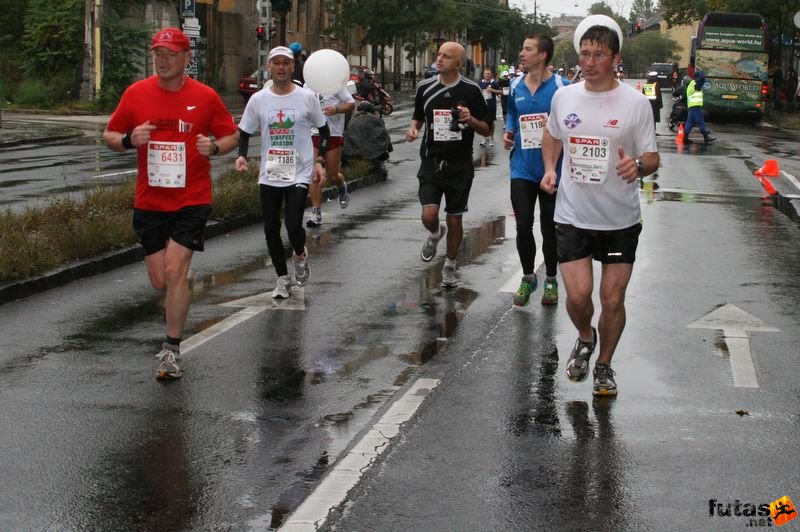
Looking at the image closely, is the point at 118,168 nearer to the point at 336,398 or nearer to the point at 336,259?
the point at 336,259

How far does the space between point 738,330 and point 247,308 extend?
354 centimetres

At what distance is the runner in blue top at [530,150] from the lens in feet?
31.2

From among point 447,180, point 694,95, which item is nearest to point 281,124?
point 447,180

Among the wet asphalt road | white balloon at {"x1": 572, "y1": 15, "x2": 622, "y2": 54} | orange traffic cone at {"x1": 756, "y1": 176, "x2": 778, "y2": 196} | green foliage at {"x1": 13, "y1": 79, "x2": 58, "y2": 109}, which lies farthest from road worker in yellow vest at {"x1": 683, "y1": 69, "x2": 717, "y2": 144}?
white balloon at {"x1": 572, "y1": 15, "x2": 622, "y2": 54}

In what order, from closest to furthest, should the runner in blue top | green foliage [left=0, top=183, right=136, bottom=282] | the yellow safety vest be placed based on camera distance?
1. the runner in blue top
2. green foliage [left=0, top=183, right=136, bottom=282]
3. the yellow safety vest

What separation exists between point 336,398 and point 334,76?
7.31 metres

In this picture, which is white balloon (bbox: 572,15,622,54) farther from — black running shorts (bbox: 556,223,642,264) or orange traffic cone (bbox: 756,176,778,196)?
orange traffic cone (bbox: 756,176,778,196)

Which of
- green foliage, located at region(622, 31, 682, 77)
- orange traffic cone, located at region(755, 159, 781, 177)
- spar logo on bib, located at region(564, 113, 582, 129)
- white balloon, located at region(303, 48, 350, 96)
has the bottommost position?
orange traffic cone, located at region(755, 159, 781, 177)

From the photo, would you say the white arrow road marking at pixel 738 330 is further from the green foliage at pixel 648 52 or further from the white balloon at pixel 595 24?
the green foliage at pixel 648 52

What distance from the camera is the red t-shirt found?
7.31m

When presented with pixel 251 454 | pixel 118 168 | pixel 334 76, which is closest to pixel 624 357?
pixel 251 454

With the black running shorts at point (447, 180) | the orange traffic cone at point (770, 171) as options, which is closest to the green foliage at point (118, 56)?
the orange traffic cone at point (770, 171)

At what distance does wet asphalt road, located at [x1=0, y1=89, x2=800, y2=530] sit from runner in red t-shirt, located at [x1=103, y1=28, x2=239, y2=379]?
59 cm

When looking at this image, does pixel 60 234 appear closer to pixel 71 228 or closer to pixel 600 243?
pixel 71 228
